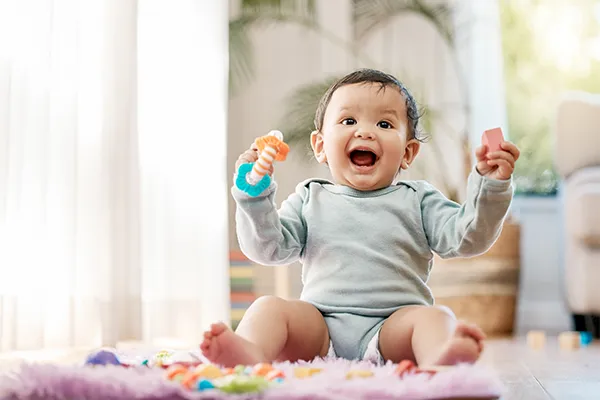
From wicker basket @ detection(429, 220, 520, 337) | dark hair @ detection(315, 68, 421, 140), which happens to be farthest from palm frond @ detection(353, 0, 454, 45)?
dark hair @ detection(315, 68, 421, 140)

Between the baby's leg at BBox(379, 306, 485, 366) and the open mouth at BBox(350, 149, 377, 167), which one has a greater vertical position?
the open mouth at BBox(350, 149, 377, 167)

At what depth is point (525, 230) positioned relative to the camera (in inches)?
119

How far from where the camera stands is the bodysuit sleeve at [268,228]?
111cm

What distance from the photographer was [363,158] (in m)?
1.23

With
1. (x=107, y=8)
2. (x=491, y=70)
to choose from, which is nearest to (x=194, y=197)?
(x=107, y=8)

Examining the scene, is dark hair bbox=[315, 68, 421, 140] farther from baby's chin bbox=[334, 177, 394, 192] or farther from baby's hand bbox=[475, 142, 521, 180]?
baby's hand bbox=[475, 142, 521, 180]

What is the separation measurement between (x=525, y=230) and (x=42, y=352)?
1901 millimetres

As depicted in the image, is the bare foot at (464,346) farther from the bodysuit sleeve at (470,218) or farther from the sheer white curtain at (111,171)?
the sheer white curtain at (111,171)

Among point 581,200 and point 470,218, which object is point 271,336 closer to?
point 470,218

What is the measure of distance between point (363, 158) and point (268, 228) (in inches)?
8.1

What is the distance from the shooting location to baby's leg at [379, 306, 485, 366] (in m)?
0.88

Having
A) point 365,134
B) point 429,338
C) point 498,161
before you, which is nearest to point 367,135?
point 365,134

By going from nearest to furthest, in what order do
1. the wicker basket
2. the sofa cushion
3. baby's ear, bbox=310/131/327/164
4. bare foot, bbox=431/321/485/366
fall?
bare foot, bbox=431/321/485/366 → baby's ear, bbox=310/131/327/164 → the sofa cushion → the wicker basket

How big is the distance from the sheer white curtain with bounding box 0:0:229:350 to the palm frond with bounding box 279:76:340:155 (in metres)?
0.33
